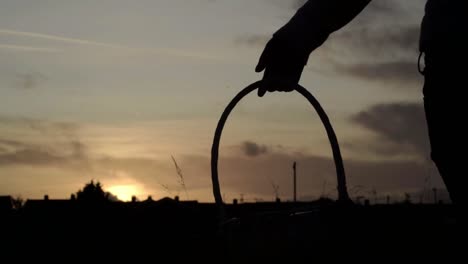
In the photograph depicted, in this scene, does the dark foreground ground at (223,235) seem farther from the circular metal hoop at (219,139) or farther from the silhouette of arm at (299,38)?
the silhouette of arm at (299,38)

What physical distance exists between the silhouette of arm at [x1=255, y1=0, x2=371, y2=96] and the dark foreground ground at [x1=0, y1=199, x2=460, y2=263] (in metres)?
0.63

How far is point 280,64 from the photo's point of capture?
375 cm

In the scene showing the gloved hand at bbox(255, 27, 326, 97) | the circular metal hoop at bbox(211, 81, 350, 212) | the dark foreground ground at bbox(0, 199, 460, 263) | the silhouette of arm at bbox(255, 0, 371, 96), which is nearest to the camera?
the dark foreground ground at bbox(0, 199, 460, 263)

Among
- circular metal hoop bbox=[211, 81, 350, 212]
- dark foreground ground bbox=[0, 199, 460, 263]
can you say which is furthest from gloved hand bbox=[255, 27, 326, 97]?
dark foreground ground bbox=[0, 199, 460, 263]

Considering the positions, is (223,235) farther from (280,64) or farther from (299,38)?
(299,38)

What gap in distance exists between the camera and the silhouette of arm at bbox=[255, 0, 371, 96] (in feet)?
11.4

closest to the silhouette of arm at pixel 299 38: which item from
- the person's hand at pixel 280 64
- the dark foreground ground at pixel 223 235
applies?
the person's hand at pixel 280 64

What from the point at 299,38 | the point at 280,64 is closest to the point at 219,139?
the point at 280,64

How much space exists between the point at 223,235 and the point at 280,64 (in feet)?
2.79

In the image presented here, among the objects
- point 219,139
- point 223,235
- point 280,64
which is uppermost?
point 280,64

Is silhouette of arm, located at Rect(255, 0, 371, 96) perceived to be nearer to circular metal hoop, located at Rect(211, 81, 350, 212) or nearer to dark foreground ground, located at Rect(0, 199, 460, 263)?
circular metal hoop, located at Rect(211, 81, 350, 212)

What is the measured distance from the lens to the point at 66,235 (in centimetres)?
792

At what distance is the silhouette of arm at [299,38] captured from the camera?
347cm

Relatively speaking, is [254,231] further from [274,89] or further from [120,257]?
[120,257]
